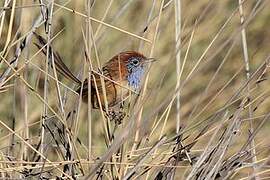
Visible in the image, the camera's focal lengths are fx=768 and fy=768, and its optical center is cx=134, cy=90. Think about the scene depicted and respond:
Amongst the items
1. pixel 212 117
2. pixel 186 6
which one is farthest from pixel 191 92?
pixel 212 117

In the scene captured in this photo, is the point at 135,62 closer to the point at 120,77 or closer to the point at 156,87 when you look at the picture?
the point at 120,77

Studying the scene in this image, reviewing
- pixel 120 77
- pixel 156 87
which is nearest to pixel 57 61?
pixel 120 77

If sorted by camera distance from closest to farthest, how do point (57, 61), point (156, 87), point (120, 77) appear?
point (156, 87)
point (57, 61)
point (120, 77)

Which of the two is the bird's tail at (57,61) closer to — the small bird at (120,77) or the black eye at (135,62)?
the small bird at (120,77)

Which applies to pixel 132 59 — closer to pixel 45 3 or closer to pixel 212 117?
pixel 45 3

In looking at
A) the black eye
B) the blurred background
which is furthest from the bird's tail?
the black eye

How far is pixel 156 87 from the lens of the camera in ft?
7.64

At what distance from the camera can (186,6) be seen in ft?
15.7

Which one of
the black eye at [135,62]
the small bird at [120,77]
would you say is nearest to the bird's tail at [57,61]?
the small bird at [120,77]

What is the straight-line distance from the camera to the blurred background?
253 cm

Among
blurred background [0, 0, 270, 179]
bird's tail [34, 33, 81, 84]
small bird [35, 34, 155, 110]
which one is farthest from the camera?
small bird [35, 34, 155, 110]

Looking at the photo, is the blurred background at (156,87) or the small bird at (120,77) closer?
the blurred background at (156,87)

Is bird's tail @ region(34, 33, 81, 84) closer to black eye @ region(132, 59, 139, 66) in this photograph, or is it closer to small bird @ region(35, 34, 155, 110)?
small bird @ region(35, 34, 155, 110)

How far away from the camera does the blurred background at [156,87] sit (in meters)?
2.53
